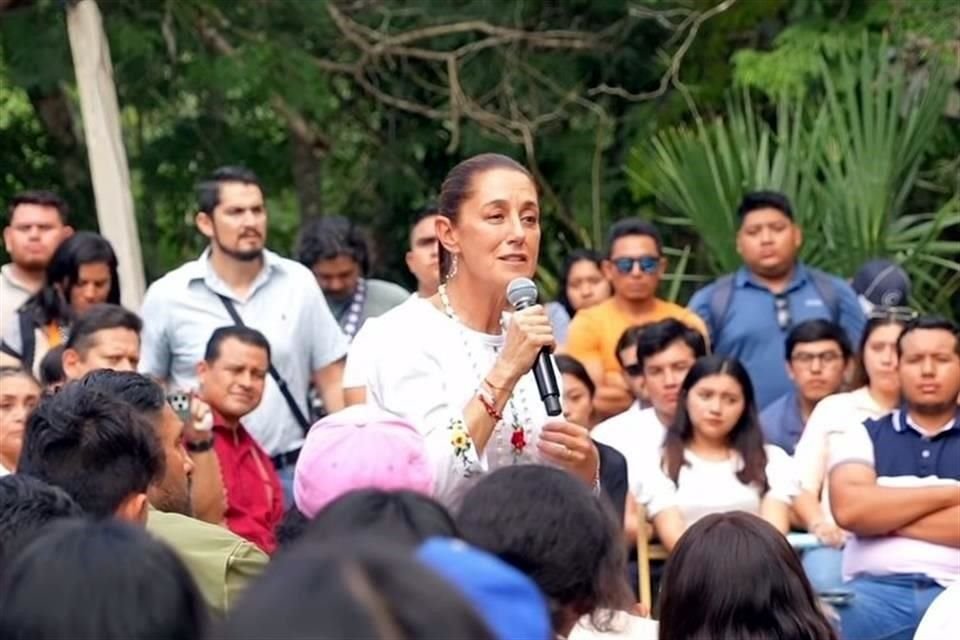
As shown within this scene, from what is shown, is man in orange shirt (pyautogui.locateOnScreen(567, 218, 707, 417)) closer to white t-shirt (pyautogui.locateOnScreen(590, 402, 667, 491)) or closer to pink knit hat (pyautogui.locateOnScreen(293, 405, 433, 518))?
white t-shirt (pyautogui.locateOnScreen(590, 402, 667, 491))

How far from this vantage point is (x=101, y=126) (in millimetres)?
9547

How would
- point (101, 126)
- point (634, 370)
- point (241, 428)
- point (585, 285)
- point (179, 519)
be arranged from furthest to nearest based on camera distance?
1. point (101, 126)
2. point (585, 285)
3. point (634, 370)
4. point (241, 428)
5. point (179, 519)

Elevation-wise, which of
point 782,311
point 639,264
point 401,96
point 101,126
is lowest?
point 782,311

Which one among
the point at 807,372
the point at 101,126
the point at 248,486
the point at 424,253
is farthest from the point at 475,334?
the point at 101,126

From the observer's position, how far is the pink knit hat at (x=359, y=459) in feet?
11.4

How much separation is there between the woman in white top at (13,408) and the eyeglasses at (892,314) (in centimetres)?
324

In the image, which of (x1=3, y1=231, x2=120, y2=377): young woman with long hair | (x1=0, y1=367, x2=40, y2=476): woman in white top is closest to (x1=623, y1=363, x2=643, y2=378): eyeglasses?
(x1=3, y1=231, x2=120, y2=377): young woman with long hair

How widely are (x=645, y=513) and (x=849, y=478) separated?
858 mm

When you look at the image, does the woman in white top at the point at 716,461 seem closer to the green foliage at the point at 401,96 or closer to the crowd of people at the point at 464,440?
the crowd of people at the point at 464,440

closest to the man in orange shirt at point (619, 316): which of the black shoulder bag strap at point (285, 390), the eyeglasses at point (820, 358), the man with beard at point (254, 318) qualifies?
the eyeglasses at point (820, 358)

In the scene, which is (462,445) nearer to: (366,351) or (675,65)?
(366,351)

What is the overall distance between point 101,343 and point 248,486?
66 centimetres

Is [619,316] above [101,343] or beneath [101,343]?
beneath

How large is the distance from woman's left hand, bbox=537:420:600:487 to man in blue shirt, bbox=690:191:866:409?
409 centimetres
